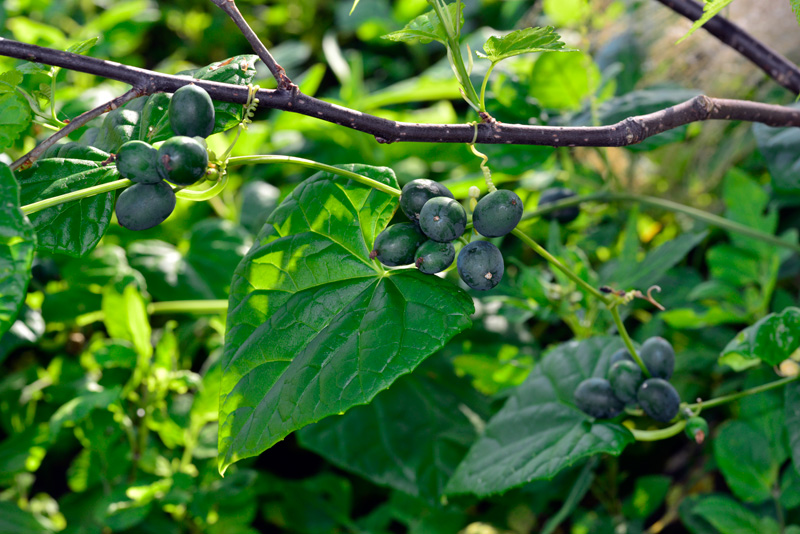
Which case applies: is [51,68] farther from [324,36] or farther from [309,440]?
[324,36]

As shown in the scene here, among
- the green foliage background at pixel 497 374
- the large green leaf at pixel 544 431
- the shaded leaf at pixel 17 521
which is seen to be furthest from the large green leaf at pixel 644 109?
the shaded leaf at pixel 17 521

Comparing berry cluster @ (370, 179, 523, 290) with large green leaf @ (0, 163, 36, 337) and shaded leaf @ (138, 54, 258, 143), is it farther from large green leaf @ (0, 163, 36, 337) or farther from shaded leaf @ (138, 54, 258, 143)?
large green leaf @ (0, 163, 36, 337)

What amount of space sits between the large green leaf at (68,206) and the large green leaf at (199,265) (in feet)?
2.31

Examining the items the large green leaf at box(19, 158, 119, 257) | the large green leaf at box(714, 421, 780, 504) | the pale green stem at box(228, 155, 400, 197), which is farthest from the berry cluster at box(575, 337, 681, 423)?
the large green leaf at box(19, 158, 119, 257)

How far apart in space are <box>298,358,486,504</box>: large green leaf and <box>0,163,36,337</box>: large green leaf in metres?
0.69

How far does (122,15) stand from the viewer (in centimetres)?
206

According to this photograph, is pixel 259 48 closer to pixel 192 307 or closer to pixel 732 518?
pixel 192 307

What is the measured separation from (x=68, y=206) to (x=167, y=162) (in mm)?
221

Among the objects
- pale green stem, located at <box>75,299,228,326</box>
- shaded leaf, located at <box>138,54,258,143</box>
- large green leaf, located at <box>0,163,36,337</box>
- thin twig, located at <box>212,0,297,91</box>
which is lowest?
pale green stem, located at <box>75,299,228,326</box>

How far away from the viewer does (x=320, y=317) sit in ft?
2.44

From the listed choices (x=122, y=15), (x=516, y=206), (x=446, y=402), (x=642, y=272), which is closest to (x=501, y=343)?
(x=446, y=402)

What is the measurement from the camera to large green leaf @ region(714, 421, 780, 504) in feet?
3.45

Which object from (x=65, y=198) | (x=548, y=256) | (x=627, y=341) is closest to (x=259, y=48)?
(x=65, y=198)

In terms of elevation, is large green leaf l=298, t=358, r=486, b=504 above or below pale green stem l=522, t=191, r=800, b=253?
below
